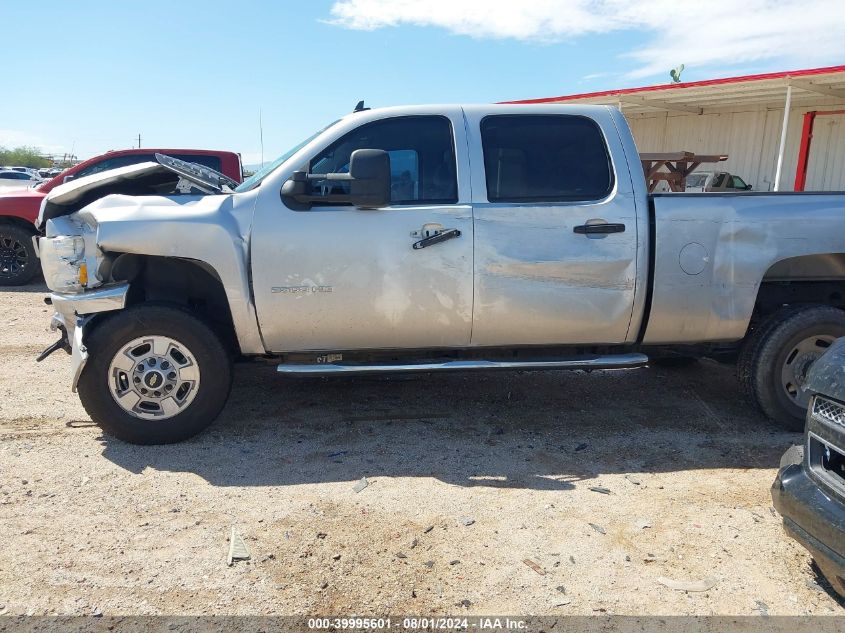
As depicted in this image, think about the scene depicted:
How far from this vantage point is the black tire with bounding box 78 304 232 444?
Result: 4.03 m

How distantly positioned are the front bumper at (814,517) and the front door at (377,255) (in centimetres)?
204

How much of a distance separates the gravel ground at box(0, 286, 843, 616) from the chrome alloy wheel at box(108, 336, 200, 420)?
28cm

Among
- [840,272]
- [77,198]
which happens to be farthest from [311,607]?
[840,272]

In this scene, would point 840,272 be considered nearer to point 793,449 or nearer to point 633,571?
point 793,449

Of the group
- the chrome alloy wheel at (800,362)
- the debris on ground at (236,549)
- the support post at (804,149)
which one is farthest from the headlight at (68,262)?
the support post at (804,149)

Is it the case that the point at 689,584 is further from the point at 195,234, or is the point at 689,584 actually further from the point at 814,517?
the point at 195,234

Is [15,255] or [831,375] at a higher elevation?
[831,375]

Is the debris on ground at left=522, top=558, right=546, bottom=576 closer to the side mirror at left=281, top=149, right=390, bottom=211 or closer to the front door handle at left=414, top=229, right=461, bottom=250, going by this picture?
the front door handle at left=414, top=229, right=461, bottom=250

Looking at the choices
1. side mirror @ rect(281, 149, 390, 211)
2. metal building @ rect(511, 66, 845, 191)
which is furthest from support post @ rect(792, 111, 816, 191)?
side mirror @ rect(281, 149, 390, 211)

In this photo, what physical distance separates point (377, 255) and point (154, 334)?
1432 millimetres

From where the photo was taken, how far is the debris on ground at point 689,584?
2.80 meters

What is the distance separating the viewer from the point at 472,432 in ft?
14.9

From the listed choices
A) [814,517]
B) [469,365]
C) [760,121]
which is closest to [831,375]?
[814,517]

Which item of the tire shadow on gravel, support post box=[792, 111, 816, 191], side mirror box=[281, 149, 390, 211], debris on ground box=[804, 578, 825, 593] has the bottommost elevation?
the tire shadow on gravel
